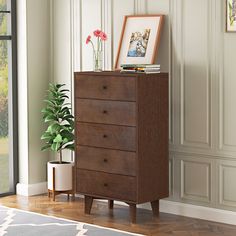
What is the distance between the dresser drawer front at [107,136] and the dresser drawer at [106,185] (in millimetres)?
239

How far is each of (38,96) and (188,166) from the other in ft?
5.61

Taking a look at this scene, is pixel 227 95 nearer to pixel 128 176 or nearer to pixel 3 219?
pixel 128 176

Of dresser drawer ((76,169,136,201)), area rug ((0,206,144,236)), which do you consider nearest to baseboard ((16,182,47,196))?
area rug ((0,206,144,236))

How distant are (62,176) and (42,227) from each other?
3.27ft

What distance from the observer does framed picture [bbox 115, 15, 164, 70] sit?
5.96 metres

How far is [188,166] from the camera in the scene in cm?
593

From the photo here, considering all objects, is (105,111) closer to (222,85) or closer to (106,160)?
(106,160)

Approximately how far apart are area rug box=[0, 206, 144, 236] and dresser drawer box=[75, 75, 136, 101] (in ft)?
3.35

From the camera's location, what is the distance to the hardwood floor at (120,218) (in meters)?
5.49

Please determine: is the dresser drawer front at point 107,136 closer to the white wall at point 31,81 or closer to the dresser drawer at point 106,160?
the dresser drawer at point 106,160

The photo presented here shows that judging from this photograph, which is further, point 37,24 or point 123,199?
point 37,24

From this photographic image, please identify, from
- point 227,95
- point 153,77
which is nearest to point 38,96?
point 153,77

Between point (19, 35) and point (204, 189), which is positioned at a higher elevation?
point (19, 35)

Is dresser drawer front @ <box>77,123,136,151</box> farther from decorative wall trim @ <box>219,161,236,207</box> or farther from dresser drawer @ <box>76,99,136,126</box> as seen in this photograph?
decorative wall trim @ <box>219,161,236,207</box>
